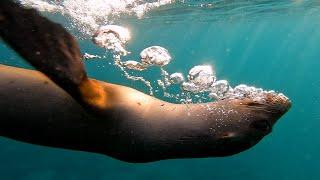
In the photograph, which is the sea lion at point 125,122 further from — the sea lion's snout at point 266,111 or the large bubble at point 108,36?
the large bubble at point 108,36

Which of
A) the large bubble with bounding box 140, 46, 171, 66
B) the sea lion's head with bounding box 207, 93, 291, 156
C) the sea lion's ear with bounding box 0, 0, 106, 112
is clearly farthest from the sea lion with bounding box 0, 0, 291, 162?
the large bubble with bounding box 140, 46, 171, 66

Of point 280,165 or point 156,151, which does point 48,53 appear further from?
point 280,165

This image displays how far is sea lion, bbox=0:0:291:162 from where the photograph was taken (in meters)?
2.89

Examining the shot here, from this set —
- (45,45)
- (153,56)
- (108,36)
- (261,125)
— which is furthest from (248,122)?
(153,56)

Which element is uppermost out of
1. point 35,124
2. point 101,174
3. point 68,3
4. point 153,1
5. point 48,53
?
point 153,1

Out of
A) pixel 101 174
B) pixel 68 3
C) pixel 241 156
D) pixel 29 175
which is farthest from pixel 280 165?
pixel 68 3

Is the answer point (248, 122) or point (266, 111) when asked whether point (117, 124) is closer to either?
point (248, 122)

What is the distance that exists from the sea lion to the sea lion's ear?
1.06 feet

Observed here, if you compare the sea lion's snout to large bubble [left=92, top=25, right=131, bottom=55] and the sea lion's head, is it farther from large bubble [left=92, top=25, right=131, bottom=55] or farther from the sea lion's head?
large bubble [left=92, top=25, right=131, bottom=55]

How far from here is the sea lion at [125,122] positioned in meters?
2.89

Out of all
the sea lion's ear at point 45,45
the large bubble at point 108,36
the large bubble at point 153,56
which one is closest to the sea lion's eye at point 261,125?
the sea lion's ear at point 45,45

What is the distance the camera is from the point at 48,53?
2.39 m

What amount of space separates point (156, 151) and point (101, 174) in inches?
959

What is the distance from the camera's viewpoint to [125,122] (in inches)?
117
